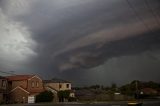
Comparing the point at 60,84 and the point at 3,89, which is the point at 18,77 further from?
the point at 60,84

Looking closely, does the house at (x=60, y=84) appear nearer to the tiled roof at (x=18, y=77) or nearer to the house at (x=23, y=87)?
the house at (x=23, y=87)

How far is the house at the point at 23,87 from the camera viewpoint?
8881 cm

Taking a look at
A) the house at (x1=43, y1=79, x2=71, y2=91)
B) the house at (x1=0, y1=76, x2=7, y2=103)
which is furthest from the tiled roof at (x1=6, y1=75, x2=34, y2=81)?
the house at (x1=43, y1=79, x2=71, y2=91)

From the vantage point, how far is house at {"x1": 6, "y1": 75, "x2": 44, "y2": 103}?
→ 291 feet

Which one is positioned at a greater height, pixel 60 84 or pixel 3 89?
pixel 60 84

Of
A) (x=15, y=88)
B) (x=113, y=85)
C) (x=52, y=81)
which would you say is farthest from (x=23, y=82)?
(x=113, y=85)

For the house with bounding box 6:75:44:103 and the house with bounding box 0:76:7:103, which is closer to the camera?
the house with bounding box 0:76:7:103

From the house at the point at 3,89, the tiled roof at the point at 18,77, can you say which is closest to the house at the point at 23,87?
the tiled roof at the point at 18,77

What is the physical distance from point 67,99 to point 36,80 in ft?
37.4

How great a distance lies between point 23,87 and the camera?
301 ft

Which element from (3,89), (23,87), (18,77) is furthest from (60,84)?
(3,89)

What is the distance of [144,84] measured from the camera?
167 m

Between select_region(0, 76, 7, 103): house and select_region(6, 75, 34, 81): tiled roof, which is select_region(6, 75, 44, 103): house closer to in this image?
select_region(6, 75, 34, 81): tiled roof

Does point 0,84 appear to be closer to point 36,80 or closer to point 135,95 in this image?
point 36,80
